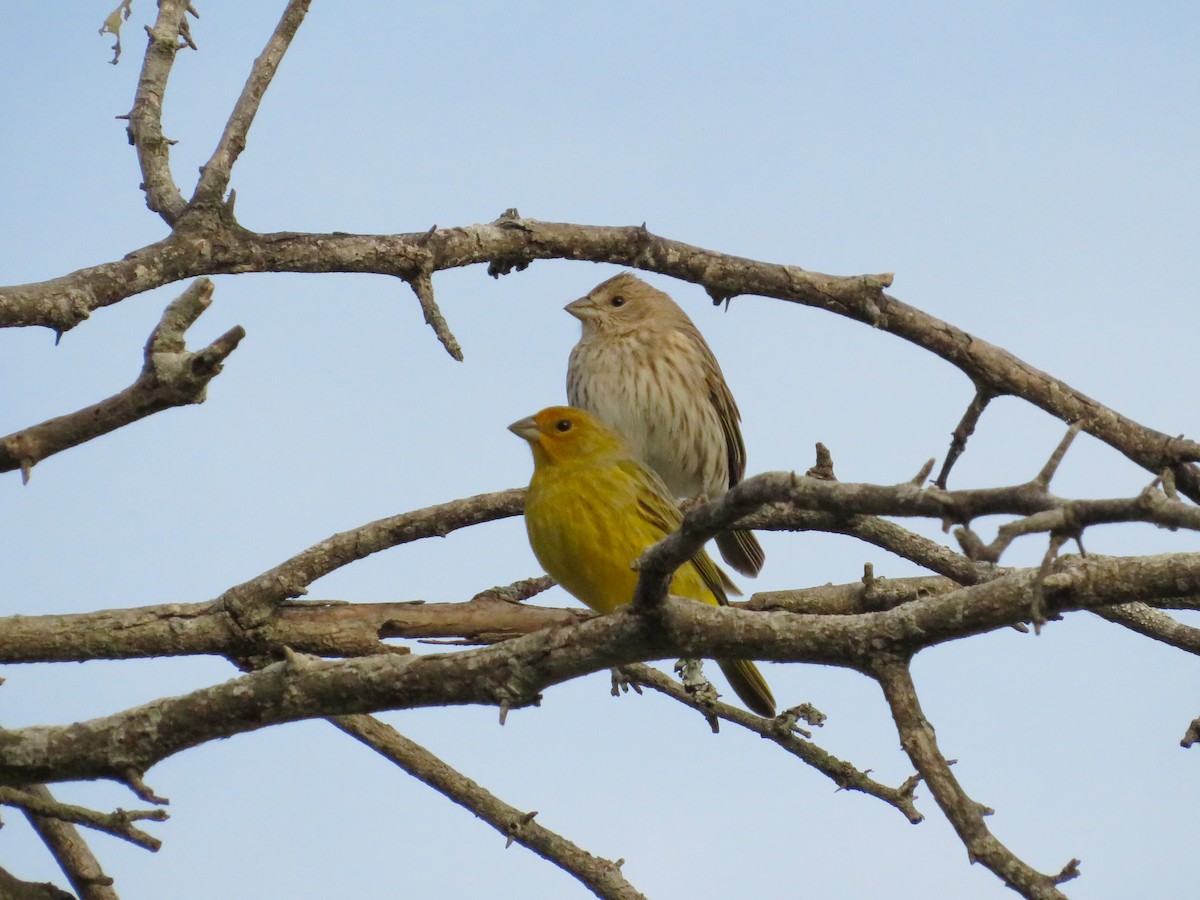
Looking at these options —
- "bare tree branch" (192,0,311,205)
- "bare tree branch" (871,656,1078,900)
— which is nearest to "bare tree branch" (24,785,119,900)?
"bare tree branch" (192,0,311,205)

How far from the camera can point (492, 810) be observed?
222 inches

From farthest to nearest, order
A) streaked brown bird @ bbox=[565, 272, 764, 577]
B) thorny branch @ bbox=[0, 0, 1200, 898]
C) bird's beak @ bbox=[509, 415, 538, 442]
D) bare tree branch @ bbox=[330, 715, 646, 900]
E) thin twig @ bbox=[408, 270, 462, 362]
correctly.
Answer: streaked brown bird @ bbox=[565, 272, 764, 577], bird's beak @ bbox=[509, 415, 538, 442], bare tree branch @ bbox=[330, 715, 646, 900], thin twig @ bbox=[408, 270, 462, 362], thorny branch @ bbox=[0, 0, 1200, 898]

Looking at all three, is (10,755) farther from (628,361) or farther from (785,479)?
(628,361)

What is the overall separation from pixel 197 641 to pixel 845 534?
2.91 m

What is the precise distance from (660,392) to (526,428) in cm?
206

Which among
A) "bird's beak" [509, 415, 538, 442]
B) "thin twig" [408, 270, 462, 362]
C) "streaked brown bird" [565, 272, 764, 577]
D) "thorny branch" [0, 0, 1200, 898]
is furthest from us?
"streaked brown bird" [565, 272, 764, 577]

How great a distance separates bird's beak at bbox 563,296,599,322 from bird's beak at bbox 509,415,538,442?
2374mm

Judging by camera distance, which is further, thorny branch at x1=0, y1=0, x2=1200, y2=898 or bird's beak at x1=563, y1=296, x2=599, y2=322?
bird's beak at x1=563, y1=296, x2=599, y2=322

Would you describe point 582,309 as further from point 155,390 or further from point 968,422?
point 155,390

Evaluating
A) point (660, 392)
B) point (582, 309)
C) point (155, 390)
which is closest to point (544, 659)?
point (155, 390)

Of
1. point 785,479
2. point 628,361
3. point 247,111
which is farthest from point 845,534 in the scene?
point 785,479

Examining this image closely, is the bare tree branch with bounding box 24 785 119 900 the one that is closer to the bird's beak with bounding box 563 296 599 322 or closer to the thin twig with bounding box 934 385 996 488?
the thin twig with bounding box 934 385 996 488

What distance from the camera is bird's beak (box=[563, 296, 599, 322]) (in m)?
9.05

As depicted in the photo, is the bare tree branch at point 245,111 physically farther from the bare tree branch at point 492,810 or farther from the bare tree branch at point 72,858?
the bare tree branch at point 72,858
